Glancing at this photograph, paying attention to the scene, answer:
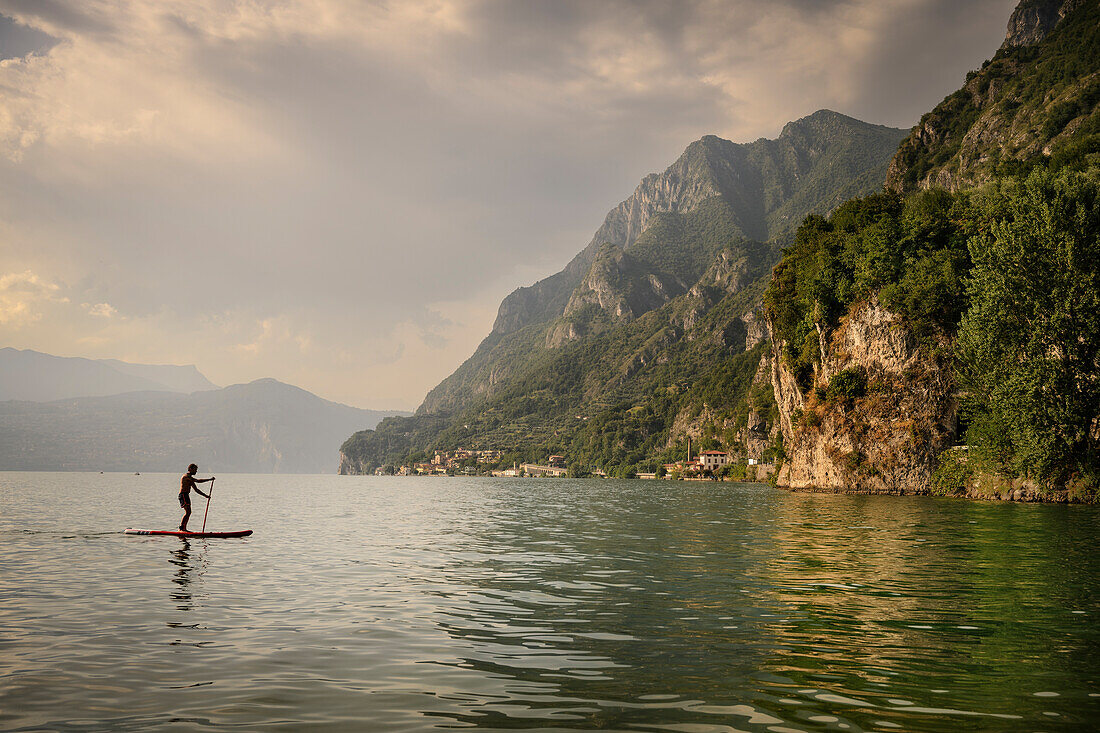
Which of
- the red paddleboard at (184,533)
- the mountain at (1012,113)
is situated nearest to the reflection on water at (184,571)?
the red paddleboard at (184,533)

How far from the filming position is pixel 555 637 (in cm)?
1321

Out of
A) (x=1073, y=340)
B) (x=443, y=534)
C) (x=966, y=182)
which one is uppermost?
(x=966, y=182)

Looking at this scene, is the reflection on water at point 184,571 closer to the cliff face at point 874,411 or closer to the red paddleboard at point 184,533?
the red paddleboard at point 184,533

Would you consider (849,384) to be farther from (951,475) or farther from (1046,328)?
(1046,328)

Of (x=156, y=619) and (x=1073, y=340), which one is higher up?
(x=1073, y=340)

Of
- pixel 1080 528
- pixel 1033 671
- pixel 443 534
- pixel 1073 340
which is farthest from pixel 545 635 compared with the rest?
pixel 1073 340

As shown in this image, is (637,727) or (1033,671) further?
(1033,671)

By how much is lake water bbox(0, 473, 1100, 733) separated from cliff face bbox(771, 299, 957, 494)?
53033 millimetres

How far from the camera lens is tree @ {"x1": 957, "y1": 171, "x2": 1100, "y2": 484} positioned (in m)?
53.7

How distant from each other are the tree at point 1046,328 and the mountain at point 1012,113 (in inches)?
2598

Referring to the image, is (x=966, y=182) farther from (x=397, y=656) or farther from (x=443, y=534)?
(x=397, y=656)

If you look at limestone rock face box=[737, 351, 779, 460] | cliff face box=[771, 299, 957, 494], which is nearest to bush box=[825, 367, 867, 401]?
cliff face box=[771, 299, 957, 494]

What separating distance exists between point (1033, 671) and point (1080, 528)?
32159mm

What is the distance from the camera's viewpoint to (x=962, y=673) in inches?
411
